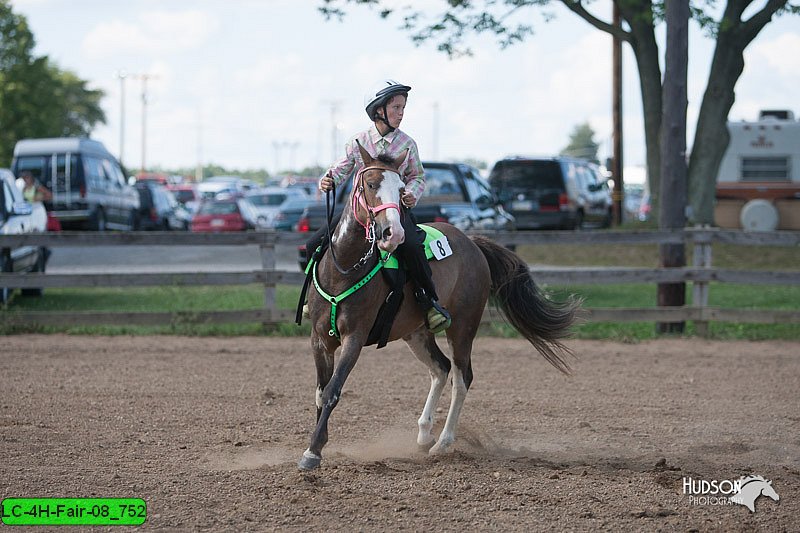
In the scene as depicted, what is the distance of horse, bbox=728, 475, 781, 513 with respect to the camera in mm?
5419

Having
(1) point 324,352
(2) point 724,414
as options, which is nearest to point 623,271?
(2) point 724,414

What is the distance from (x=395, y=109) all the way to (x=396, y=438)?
8.10 feet

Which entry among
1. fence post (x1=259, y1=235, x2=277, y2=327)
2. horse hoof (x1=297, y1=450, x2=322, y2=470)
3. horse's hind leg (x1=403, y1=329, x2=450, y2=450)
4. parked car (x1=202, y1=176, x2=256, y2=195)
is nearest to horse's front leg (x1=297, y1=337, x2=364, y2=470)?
horse hoof (x1=297, y1=450, x2=322, y2=470)

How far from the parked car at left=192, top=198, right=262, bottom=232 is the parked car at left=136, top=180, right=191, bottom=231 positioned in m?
1.47

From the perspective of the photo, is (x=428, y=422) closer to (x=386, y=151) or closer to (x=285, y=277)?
(x=386, y=151)

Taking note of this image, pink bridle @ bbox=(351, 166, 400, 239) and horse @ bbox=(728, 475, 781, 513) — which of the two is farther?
pink bridle @ bbox=(351, 166, 400, 239)

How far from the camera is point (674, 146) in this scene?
40.9 ft

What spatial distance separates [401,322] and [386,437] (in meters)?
1.04

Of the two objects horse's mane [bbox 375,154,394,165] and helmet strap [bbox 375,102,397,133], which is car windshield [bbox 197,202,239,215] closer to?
helmet strap [bbox 375,102,397,133]

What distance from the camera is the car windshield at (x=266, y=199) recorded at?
3925 cm

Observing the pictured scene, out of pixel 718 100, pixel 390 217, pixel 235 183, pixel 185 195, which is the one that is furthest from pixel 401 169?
pixel 235 183

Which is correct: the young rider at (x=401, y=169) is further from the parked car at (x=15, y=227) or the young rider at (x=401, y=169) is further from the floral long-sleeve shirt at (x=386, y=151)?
the parked car at (x=15, y=227)

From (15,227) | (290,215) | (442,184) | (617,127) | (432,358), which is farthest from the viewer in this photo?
(290,215)

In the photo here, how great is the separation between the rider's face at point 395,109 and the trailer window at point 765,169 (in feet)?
79.0
